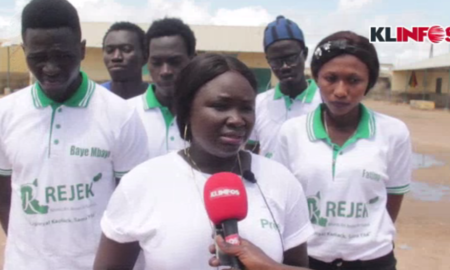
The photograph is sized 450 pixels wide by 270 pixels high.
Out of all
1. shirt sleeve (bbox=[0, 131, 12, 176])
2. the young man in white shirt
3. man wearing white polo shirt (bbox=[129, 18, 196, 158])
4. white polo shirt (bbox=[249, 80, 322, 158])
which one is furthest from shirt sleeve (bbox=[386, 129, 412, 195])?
the young man in white shirt

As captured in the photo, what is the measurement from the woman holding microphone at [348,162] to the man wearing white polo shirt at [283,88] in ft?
2.99

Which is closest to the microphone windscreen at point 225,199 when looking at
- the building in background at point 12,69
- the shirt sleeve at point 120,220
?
the shirt sleeve at point 120,220

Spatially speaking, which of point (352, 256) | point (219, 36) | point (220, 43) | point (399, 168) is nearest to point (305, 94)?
point (399, 168)

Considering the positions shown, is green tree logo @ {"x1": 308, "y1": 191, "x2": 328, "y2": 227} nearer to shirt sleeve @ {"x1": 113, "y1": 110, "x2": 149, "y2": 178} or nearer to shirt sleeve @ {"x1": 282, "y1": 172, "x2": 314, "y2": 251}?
shirt sleeve @ {"x1": 282, "y1": 172, "x2": 314, "y2": 251}

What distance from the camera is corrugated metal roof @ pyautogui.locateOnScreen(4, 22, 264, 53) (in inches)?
1039

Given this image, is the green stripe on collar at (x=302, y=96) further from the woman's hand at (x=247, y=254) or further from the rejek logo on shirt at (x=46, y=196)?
the woman's hand at (x=247, y=254)

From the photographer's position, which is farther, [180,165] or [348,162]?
[348,162]

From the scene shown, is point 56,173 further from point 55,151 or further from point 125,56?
point 125,56

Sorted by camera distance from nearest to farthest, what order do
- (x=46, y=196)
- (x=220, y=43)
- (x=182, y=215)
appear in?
(x=182, y=215)
(x=46, y=196)
(x=220, y=43)

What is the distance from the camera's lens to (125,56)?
414cm

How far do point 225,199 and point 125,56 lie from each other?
2.76m

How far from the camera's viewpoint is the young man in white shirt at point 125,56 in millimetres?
4137

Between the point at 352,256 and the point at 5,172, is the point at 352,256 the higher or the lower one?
the lower one

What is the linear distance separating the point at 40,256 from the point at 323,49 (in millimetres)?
Answer: 1717
